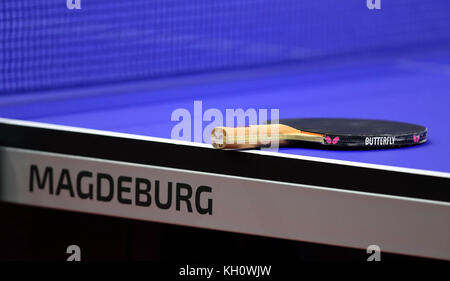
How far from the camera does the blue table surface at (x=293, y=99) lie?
5.06 ft

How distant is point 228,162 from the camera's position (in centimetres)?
139

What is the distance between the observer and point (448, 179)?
124 centimetres

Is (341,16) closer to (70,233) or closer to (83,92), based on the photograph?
(83,92)

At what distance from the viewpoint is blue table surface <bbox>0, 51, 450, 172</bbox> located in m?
1.54

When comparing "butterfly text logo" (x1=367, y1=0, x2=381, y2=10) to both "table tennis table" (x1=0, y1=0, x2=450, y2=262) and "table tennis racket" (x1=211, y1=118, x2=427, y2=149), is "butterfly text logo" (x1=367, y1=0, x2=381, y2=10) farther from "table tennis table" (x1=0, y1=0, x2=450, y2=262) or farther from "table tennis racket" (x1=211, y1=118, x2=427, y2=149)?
"table tennis racket" (x1=211, y1=118, x2=427, y2=149)

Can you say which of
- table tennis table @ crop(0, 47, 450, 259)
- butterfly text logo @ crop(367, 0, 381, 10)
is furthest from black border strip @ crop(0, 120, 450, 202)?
butterfly text logo @ crop(367, 0, 381, 10)

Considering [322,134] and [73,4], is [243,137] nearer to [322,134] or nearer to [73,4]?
[322,134]

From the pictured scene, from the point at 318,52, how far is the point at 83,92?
82 centimetres

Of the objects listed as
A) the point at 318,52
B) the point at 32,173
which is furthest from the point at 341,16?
the point at 32,173

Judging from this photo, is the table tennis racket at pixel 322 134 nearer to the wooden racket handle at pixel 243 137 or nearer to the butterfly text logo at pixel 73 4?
the wooden racket handle at pixel 243 137

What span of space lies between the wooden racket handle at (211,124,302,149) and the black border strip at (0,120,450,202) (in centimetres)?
2

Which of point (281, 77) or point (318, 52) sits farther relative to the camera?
point (318, 52)
